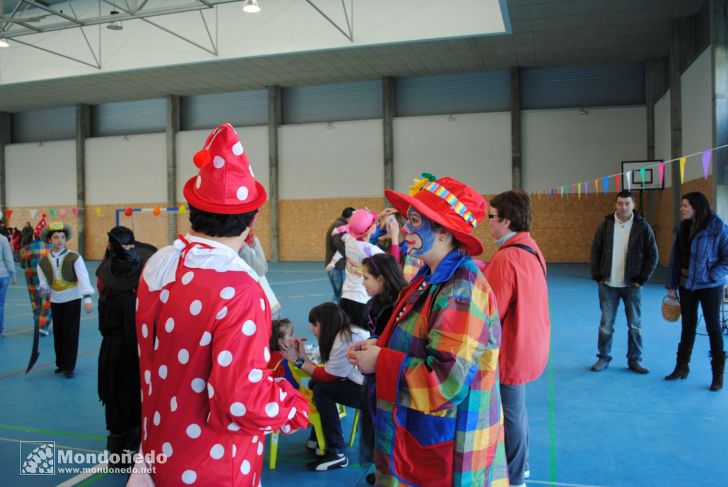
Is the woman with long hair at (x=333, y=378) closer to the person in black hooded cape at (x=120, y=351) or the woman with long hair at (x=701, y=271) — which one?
the person in black hooded cape at (x=120, y=351)

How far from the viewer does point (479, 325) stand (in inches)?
68.2

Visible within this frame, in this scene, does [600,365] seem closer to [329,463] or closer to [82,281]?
[329,463]

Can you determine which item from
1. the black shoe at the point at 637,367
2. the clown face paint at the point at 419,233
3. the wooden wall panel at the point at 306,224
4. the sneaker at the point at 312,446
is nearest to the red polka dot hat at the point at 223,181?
the clown face paint at the point at 419,233

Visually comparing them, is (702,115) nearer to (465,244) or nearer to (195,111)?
(465,244)

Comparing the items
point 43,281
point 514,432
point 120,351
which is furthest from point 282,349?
point 43,281

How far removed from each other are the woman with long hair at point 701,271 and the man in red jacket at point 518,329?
2929mm

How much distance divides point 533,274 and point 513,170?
15777mm

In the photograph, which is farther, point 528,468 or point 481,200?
point 528,468

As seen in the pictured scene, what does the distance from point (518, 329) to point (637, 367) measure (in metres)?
3.46

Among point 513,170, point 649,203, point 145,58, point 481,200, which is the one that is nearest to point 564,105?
point 513,170

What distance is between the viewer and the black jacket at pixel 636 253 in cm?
561

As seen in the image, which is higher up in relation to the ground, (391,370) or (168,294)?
(168,294)

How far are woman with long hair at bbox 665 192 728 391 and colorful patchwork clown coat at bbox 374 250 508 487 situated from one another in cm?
419

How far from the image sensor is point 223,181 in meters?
1.67
